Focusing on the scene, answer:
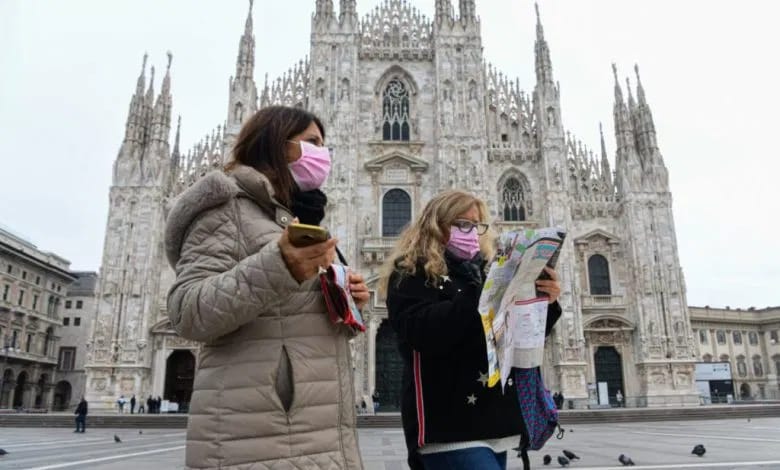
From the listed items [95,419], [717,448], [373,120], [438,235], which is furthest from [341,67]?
[438,235]

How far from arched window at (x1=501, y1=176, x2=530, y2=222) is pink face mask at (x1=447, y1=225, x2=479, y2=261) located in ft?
85.6

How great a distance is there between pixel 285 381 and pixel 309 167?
0.93 meters

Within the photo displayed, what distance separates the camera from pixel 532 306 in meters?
2.81

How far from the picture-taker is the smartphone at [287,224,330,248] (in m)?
1.84

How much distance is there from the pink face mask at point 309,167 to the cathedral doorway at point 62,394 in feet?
171

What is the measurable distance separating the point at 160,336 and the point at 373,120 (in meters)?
15.0

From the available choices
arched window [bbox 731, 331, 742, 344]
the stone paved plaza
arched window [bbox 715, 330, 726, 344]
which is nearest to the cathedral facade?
the stone paved plaza

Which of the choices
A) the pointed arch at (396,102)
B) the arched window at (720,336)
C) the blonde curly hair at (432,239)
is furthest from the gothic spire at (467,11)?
the arched window at (720,336)

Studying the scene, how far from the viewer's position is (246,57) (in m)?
29.1

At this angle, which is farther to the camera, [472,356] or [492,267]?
[472,356]

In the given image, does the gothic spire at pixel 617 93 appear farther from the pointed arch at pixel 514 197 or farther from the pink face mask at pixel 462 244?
the pink face mask at pixel 462 244

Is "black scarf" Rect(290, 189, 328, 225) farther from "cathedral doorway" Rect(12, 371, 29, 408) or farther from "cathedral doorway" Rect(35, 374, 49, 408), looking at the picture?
"cathedral doorway" Rect(35, 374, 49, 408)

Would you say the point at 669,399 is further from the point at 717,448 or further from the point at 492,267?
the point at 492,267

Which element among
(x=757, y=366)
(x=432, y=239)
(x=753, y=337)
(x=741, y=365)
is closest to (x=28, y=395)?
(x=432, y=239)
